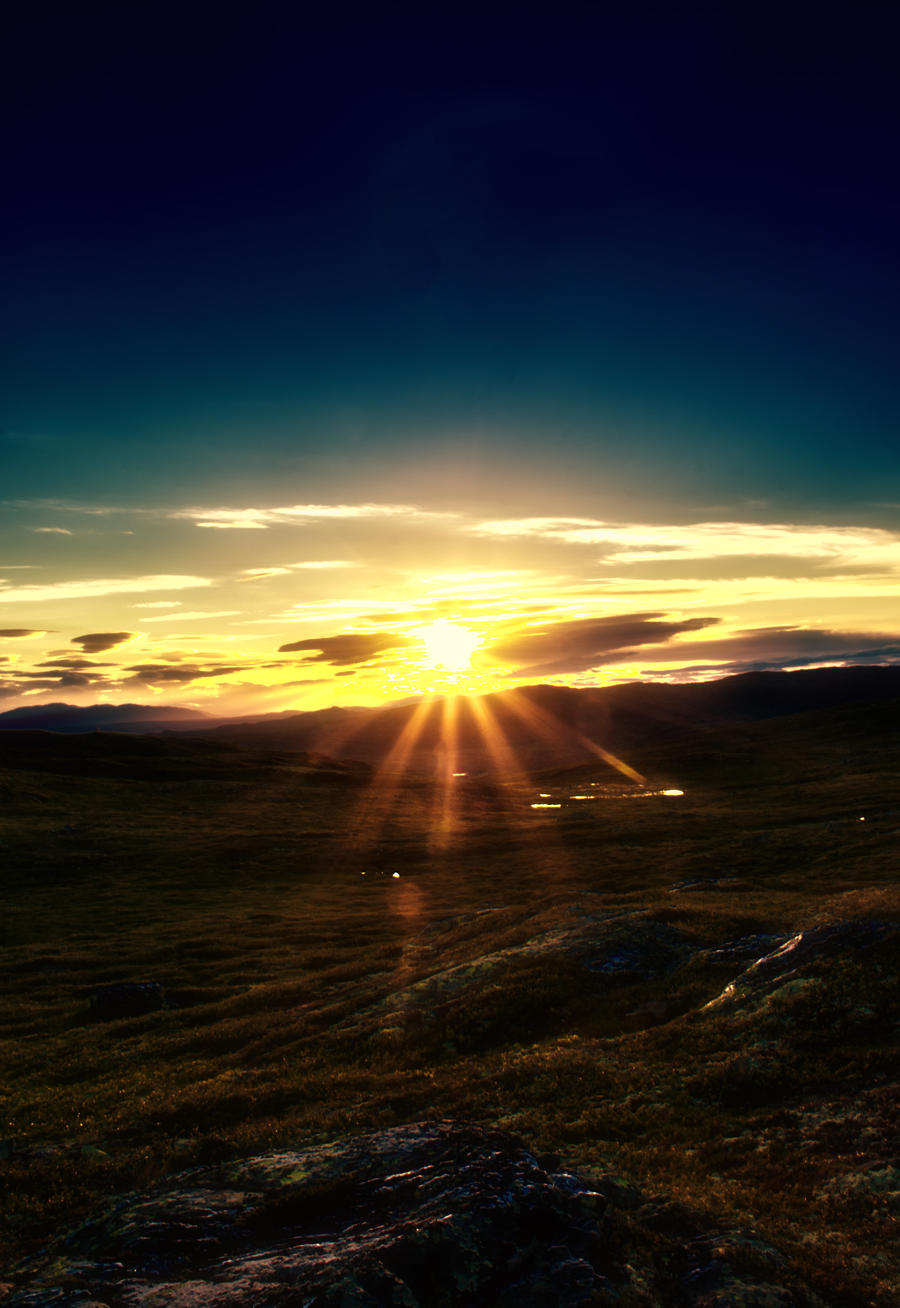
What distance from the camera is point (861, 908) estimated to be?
2944 centimetres

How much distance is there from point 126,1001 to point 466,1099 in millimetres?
26390

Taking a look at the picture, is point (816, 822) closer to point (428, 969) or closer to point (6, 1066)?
point (428, 969)

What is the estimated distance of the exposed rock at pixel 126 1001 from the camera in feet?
123

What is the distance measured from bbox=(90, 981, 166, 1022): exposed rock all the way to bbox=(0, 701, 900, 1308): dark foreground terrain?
208mm

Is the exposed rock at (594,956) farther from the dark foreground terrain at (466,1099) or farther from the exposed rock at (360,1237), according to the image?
the exposed rock at (360,1237)

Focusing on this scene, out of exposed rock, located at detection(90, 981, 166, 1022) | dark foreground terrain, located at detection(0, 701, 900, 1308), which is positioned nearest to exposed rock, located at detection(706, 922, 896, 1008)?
dark foreground terrain, located at detection(0, 701, 900, 1308)

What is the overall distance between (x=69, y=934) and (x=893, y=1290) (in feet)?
200

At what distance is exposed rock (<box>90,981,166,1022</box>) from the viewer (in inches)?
1476

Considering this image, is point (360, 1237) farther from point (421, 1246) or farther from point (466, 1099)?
point (466, 1099)

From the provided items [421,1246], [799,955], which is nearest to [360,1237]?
[421,1246]

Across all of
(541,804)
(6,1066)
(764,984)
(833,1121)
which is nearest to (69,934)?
(6,1066)

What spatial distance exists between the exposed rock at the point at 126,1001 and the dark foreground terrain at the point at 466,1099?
208 millimetres

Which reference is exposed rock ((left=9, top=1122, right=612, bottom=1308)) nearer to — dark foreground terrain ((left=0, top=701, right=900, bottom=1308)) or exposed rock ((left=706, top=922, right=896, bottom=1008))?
dark foreground terrain ((left=0, top=701, right=900, bottom=1308))

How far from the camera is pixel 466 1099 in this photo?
19.0 meters
